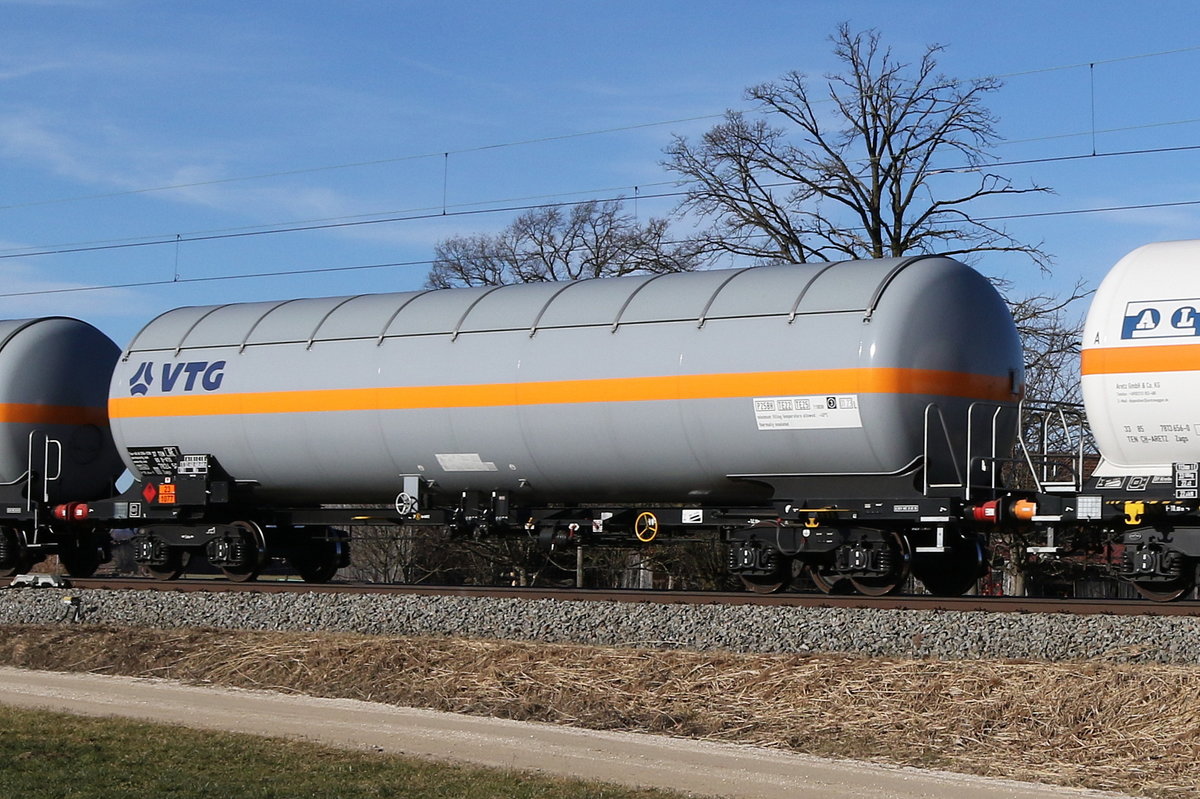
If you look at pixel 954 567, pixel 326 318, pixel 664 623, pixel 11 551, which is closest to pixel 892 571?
pixel 954 567

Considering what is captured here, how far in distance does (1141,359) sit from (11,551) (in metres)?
17.0

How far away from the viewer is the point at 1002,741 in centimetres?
1113

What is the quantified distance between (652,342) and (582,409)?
1.18 meters

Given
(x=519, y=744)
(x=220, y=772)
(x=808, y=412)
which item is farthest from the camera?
(x=808, y=412)

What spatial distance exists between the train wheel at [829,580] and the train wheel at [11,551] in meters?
12.8

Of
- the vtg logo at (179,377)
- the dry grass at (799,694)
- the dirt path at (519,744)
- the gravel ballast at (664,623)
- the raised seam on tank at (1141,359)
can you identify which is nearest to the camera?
the dirt path at (519,744)

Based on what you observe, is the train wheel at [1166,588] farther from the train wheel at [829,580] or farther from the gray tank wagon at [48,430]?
the gray tank wagon at [48,430]

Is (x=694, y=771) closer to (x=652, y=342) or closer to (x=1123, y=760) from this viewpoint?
(x=1123, y=760)

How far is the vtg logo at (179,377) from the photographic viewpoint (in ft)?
66.6

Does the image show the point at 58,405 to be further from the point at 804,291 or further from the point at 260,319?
the point at 804,291

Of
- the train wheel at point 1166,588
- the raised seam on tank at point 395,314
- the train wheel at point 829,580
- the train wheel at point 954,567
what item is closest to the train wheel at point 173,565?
the raised seam on tank at point 395,314

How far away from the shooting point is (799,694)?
12523 mm

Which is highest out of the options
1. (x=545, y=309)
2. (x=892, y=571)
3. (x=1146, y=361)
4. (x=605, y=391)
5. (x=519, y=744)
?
(x=545, y=309)

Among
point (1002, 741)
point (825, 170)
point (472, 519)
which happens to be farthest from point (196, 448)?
point (825, 170)
